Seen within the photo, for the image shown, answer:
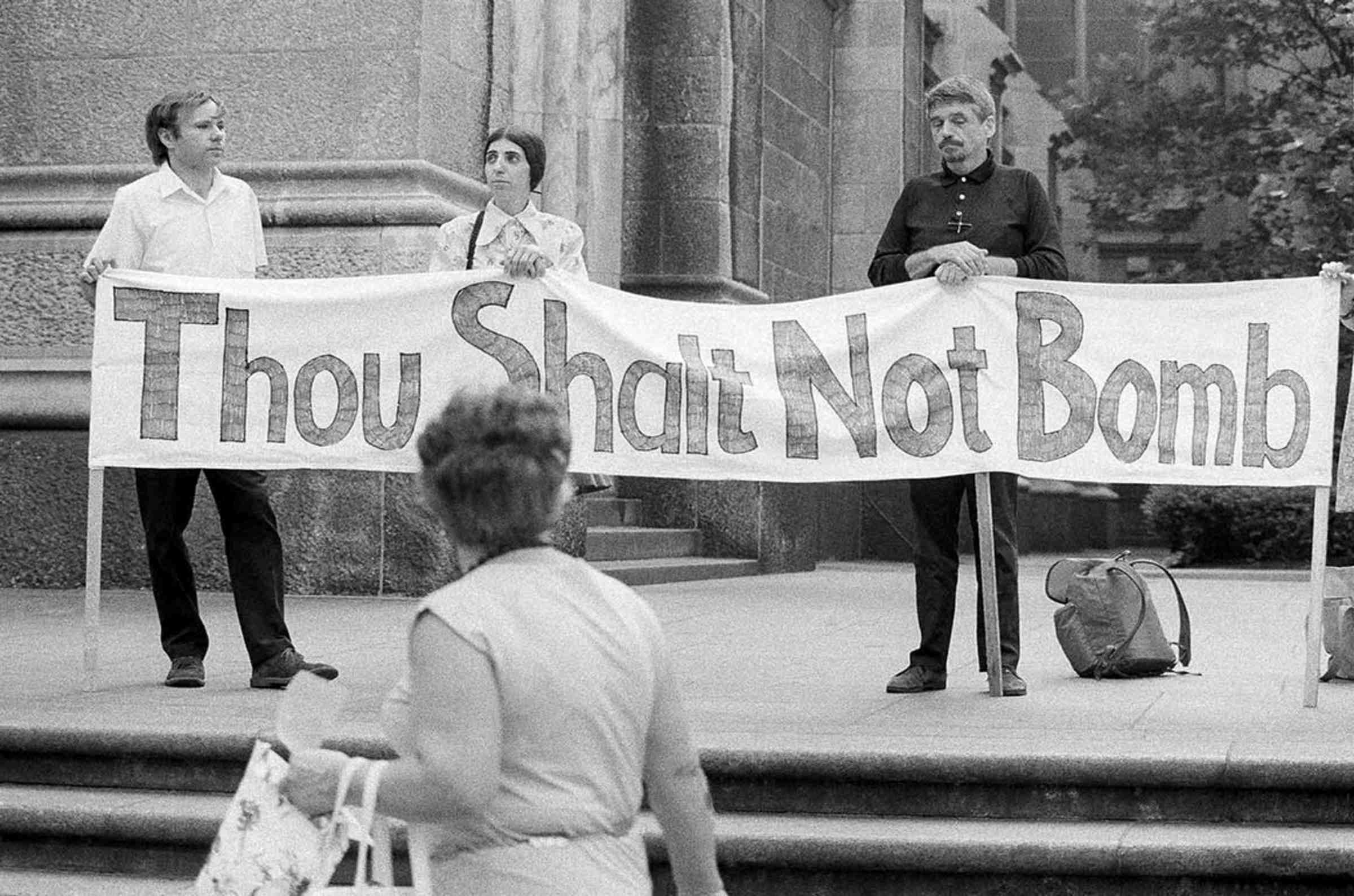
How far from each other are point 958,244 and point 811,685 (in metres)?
1.64

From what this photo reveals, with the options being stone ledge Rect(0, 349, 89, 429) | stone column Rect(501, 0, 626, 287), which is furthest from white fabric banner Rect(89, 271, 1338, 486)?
stone column Rect(501, 0, 626, 287)

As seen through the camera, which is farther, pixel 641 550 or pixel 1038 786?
pixel 641 550

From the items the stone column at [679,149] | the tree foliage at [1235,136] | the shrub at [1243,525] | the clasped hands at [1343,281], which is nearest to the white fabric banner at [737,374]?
the clasped hands at [1343,281]

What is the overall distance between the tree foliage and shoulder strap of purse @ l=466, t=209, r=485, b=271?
49.4 ft

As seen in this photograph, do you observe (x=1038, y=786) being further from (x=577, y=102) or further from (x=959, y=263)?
(x=577, y=102)

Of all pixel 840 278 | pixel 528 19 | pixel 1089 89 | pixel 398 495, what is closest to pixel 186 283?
pixel 398 495

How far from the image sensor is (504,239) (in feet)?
26.7

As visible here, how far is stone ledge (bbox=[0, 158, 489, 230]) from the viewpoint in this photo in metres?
11.5

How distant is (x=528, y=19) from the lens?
1298 centimetres

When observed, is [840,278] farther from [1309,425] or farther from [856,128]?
Answer: [1309,425]

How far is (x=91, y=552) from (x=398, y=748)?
491cm

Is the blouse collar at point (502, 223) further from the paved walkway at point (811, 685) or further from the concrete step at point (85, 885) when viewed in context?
the concrete step at point (85, 885)

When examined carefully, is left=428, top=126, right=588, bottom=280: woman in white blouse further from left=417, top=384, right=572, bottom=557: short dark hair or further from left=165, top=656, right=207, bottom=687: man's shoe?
left=417, top=384, right=572, bottom=557: short dark hair

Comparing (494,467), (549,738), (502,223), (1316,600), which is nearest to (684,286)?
(502,223)
